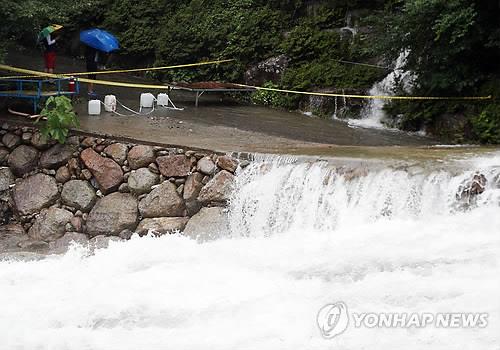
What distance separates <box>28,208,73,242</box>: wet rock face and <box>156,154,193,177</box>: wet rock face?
1549mm

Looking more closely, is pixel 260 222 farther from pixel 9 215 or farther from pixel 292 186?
pixel 9 215

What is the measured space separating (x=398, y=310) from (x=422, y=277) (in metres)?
0.71

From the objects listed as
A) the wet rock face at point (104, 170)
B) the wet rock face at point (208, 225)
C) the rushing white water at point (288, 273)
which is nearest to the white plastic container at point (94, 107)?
the wet rock face at point (104, 170)

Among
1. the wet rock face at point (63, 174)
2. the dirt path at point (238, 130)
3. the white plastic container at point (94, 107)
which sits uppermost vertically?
the white plastic container at point (94, 107)

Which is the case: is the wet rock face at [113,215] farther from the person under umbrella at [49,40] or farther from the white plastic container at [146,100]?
the person under umbrella at [49,40]

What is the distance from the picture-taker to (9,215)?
10.3 metres

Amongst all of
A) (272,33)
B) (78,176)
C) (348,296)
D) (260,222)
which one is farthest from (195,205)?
(272,33)

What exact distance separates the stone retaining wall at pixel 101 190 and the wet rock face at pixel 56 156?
15mm

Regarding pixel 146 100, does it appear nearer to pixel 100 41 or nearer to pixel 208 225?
pixel 100 41

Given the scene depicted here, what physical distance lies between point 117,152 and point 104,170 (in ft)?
1.12

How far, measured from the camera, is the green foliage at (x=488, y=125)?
11.2 metres

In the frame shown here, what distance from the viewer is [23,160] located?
1055cm

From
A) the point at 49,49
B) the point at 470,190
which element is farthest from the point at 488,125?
the point at 49,49

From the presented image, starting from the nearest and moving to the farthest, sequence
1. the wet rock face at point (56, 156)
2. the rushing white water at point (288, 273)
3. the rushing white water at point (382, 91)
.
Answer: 1. the rushing white water at point (288, 273)
2. the wet rock face at point (56, 156)
3. the rushing white water at point (382, 91)
